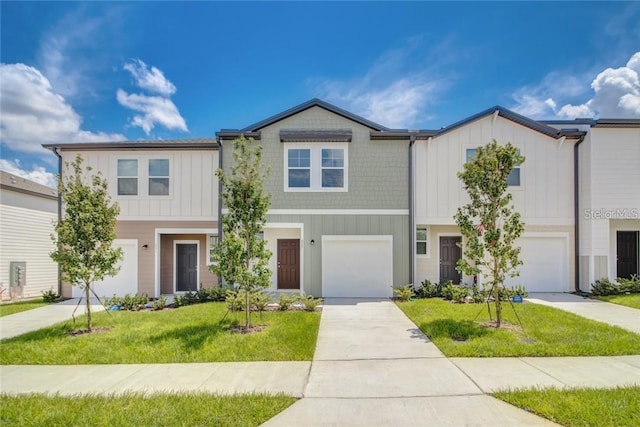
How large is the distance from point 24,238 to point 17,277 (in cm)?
171

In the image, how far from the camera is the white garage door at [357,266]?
11.1 m

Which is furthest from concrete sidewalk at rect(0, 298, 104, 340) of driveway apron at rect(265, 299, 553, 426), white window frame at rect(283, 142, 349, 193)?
white window frame at rect(283, 142, 349, 193)

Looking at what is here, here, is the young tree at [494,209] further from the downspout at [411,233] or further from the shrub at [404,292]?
the downspout at [411,233]

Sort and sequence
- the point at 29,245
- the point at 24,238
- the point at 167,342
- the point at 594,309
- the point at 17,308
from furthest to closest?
the point at 29,245 < the point at 24,238 < the point at 17,308 < the point at 594,309 < the point at 167,342

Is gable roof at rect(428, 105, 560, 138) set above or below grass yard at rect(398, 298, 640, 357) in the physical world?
above

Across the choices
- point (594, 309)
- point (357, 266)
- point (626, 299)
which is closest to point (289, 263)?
point (357, 266)

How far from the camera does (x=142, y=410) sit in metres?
3.81

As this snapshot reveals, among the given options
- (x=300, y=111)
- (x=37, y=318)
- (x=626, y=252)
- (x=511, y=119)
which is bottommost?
(x=37, y=318)

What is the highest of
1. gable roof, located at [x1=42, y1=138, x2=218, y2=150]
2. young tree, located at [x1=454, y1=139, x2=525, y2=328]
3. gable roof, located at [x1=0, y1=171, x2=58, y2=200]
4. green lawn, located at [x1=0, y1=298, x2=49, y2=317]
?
gable roof, located at [x1=42, y1=138, x2=218, y2=150]

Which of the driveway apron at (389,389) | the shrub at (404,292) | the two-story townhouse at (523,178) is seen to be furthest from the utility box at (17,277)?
the two-story townhouse at (523,178)

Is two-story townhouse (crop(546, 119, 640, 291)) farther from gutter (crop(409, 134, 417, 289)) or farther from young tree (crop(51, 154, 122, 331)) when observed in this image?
young tree (crop(51, 154, 122, 331))

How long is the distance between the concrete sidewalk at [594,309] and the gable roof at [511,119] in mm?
5867

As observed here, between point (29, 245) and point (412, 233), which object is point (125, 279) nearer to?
point (29, 245)

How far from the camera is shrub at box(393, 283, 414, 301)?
1018cm
